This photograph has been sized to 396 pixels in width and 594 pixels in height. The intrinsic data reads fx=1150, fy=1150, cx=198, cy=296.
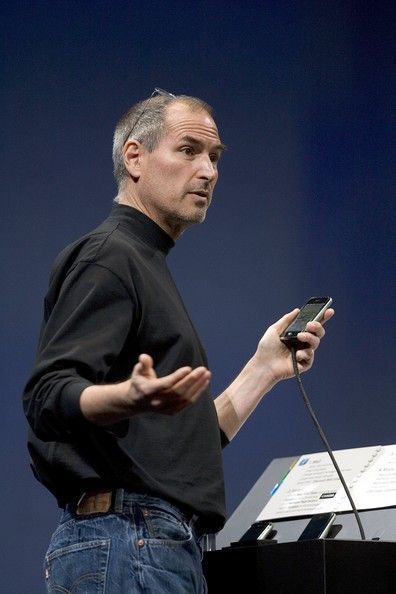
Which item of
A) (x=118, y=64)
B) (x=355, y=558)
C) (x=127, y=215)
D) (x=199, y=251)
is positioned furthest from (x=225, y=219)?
(x=355, y=558)

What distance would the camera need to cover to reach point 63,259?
6.06 ft

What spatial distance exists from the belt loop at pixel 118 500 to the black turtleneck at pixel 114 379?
0.04 ft

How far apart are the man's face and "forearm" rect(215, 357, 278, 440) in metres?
0.34

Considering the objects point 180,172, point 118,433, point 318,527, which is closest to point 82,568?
point 118,433

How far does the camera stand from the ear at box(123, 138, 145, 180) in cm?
207

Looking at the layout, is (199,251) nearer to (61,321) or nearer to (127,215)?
(127,215)

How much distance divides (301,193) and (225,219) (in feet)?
1.02

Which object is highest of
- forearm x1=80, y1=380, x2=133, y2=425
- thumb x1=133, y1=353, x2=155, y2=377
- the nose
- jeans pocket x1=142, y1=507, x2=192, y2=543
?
the nose

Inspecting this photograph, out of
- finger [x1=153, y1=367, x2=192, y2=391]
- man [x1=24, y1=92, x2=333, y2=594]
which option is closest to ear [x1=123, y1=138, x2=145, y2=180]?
man [x1=24, y1=92, x2=333, y2=594]

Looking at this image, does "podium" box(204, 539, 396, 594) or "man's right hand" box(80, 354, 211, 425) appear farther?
"podium" box(204, 539, 396, 594)

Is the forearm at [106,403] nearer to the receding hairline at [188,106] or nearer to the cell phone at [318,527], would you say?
the cell phone at [318,527]

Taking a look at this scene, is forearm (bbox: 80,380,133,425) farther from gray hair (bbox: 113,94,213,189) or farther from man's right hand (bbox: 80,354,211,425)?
gray hair (bbox: 113,94,213,189)

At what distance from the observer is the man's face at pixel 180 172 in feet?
6.65

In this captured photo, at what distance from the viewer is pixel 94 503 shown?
1.72 m
